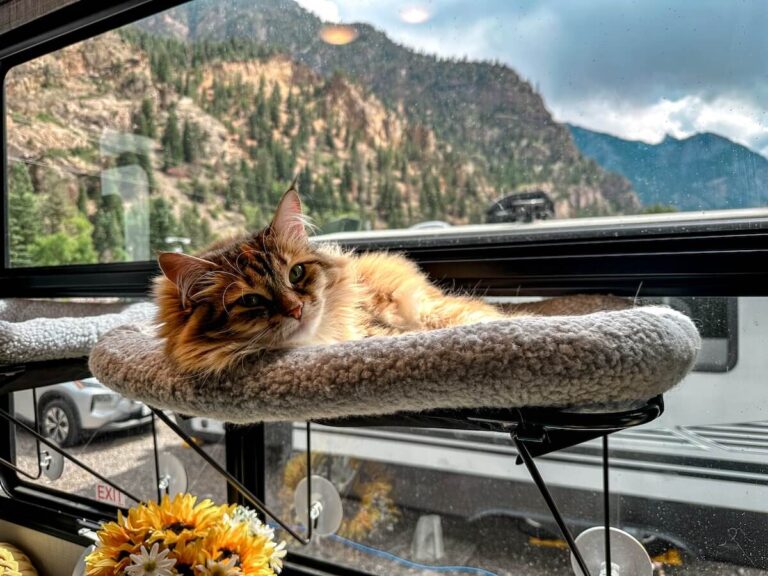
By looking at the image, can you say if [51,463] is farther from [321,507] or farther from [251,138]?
[251,138]

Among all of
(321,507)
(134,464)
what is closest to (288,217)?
(321,507)

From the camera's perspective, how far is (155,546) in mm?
702

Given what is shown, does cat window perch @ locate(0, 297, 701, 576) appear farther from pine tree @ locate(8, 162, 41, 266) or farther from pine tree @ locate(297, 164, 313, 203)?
pine tree @ locate(8, 162, 41, 266)

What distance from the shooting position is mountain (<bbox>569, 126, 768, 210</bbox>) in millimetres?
864

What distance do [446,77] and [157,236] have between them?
0.95m

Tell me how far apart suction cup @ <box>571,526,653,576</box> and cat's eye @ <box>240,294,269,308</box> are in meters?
0.68

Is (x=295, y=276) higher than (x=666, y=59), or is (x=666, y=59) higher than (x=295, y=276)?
(x=666, y=59)

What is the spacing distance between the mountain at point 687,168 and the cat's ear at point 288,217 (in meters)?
0.58

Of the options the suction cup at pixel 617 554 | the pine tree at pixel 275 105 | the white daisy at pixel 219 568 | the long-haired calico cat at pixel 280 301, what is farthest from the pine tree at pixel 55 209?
the suction cup at pixel 617 554

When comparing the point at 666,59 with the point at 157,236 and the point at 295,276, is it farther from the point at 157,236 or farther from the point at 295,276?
the point at 157,236

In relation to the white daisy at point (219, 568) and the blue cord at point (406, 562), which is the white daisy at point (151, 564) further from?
the blue cord at point (406, 562)

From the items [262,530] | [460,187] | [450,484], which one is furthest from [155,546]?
[460,187]

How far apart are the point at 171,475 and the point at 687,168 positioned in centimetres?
147

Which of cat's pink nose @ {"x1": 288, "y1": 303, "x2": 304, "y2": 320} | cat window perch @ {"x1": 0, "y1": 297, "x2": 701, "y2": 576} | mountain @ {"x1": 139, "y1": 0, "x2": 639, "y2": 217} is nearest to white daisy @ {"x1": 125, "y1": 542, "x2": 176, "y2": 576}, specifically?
cat window perch @ {"x1": 0, "y1": 297, "x2": 701, "y2": 576}
